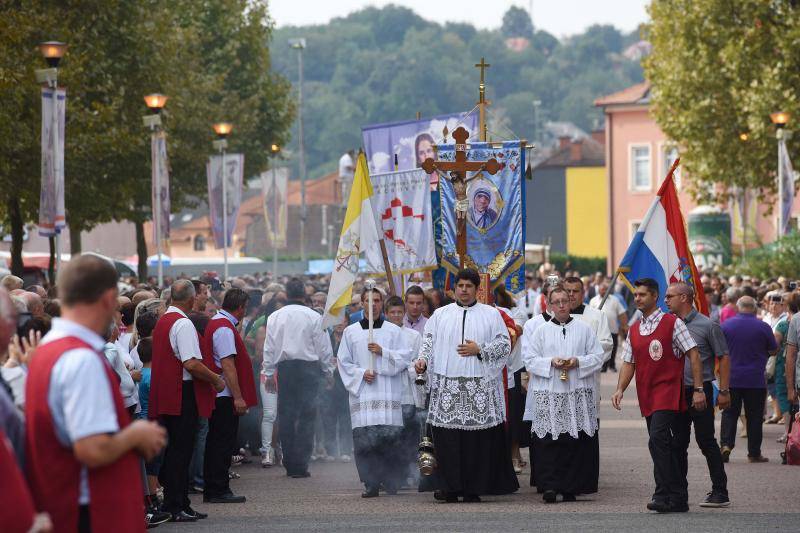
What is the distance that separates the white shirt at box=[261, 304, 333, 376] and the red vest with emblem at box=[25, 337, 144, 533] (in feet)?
30.2

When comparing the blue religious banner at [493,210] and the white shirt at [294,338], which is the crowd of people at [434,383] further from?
the blue religious banner at [493,210]

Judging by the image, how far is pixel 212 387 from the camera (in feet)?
39.9

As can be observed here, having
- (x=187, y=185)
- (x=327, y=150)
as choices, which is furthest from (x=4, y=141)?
(x=327, y=150)

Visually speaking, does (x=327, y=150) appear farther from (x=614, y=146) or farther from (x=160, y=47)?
(x=160, y=47)

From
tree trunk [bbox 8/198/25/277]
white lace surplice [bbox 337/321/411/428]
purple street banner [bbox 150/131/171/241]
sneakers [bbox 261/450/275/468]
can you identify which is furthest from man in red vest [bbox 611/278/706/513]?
tree trunk [bbox 8/198/25/277]

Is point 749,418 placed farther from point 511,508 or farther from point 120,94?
point 120,94

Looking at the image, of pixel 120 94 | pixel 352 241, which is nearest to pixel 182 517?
pixel 352 241

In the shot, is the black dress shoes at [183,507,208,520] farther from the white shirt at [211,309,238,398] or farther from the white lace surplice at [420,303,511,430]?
the white lace surplice at [420,303,511,430]

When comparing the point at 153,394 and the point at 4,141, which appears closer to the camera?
the point at 153,394

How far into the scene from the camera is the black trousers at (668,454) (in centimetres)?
1227

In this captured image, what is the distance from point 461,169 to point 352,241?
4.16ft

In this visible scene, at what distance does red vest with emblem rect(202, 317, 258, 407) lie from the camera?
1253cm

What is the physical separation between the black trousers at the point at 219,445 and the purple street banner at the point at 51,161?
7.32m

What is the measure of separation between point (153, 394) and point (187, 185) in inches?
1252
